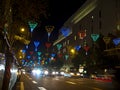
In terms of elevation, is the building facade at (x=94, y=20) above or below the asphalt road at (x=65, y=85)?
above

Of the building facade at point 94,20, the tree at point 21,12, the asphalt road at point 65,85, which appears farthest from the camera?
the building facade at point 94,20

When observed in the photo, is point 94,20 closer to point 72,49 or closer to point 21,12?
point 72,49

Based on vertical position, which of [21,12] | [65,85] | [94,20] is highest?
[94,20]

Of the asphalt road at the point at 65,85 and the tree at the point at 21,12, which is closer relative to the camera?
the tree at the point at 21,12

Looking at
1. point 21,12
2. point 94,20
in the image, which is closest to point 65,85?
point 21,12

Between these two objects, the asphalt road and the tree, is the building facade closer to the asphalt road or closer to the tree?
the asphalt road

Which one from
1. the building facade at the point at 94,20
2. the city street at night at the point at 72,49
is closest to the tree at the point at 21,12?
the city street at night at the point at 72,49

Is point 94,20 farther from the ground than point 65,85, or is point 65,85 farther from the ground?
point 94,20

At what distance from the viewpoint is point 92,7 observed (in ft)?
365

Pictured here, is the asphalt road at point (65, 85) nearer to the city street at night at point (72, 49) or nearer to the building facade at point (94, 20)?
the city street at night at point (72, 49)

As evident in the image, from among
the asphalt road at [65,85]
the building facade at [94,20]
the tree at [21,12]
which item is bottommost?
the asphalt road at [65,85]

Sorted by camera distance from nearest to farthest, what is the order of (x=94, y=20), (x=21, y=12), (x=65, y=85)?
1. (x=21, y=12)
2. (x=65, y=85)
3. (x=94, y=20)

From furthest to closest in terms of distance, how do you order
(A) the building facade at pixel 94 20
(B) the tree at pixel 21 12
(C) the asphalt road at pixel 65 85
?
(A) the building facade at pixel 94 20 < (C) the asphalt road at pixel 65 85 < (B) the tree at pixel 21 12

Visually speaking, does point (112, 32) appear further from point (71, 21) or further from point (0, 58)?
point (0, 58)
